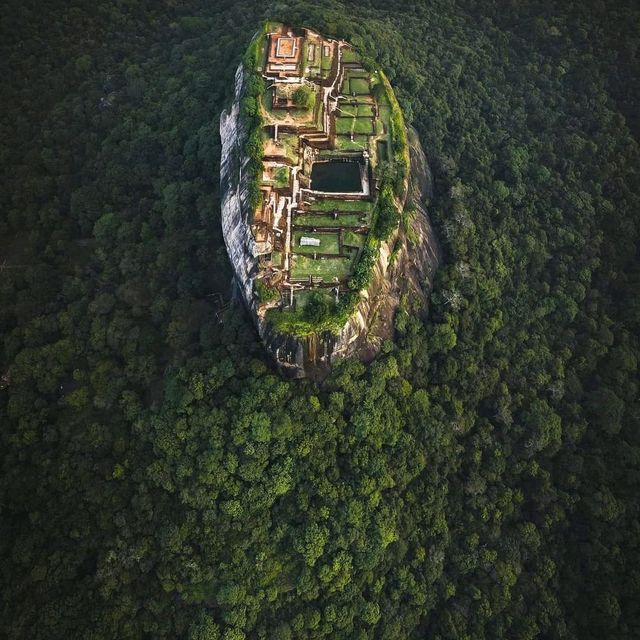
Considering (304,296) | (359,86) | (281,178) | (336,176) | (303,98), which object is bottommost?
(304,296)

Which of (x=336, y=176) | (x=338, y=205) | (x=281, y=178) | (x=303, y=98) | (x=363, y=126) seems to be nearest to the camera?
(x=281, y=178)

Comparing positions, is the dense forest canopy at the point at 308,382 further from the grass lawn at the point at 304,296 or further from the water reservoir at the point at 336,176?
the water reservoir at the point at 336,176

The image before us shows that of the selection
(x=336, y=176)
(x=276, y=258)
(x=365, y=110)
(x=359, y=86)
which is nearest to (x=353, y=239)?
(x=276, y=258)

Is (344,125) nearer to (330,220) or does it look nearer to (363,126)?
(363,126)

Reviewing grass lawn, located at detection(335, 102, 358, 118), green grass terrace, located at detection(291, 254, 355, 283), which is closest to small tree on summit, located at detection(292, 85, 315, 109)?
grass lawn, located at detection(335, 102, 358, 118)

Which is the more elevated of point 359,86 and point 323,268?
point 359,86

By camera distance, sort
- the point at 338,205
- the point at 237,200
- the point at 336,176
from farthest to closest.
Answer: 1. the point at 336,176
2. the point at 338,205
3. the point at 237,200

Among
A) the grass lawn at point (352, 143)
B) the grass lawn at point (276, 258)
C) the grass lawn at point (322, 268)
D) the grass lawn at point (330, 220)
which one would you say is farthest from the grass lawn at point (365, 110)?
the grass lawn at point (276, 258)
